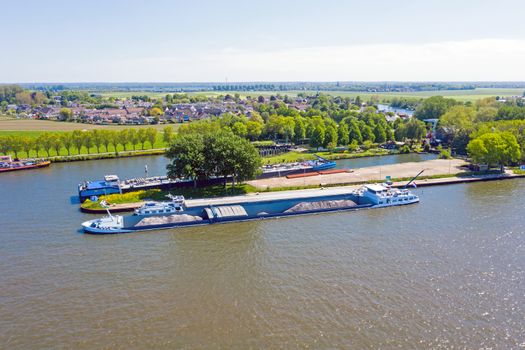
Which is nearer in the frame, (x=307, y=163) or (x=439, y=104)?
(x=307, y=163)

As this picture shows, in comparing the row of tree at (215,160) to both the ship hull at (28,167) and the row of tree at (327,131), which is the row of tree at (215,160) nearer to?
the ship hull at (28,167)

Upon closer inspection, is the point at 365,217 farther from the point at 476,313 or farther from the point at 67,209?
the point at 67,209

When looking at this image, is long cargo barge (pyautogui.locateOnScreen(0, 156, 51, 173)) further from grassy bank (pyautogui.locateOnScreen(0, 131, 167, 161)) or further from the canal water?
Answer: the canal water

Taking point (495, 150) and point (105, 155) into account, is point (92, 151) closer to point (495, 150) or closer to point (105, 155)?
point (105, 155)

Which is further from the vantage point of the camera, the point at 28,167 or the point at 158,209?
the point at 28,167

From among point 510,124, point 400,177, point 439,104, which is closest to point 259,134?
point 400,177

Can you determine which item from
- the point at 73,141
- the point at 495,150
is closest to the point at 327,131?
the point at 495,150
